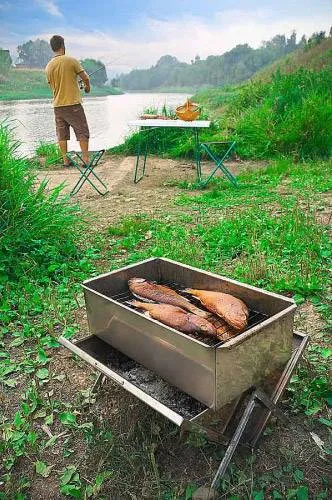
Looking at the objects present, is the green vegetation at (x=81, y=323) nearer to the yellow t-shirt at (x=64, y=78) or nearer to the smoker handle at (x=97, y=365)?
the smoker handle at (x=97, y=365)

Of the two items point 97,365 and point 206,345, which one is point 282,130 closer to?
point 97,365

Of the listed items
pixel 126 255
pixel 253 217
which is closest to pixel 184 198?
pixel 253 217

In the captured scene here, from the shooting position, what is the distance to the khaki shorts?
999 centimetres

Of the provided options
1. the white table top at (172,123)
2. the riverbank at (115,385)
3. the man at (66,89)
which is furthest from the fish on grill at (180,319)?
the man at (66,89)

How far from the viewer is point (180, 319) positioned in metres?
2.57

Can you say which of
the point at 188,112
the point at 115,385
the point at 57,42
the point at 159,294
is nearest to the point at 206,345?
the point at 159,294

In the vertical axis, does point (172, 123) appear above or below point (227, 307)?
below

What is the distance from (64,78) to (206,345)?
867cm

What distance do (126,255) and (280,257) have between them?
64.0 inches

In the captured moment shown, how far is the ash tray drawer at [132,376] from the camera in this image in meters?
2.44

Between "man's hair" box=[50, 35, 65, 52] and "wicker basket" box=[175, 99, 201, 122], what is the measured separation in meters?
2.59

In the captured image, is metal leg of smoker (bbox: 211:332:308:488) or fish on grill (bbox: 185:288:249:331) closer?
metal leg of smoker (bbox: 211:332:308:488)

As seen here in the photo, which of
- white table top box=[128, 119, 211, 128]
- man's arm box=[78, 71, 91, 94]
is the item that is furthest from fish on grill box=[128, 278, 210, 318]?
man's arm box=[78, 71, 91, 94]

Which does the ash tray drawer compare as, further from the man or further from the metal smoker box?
the man
